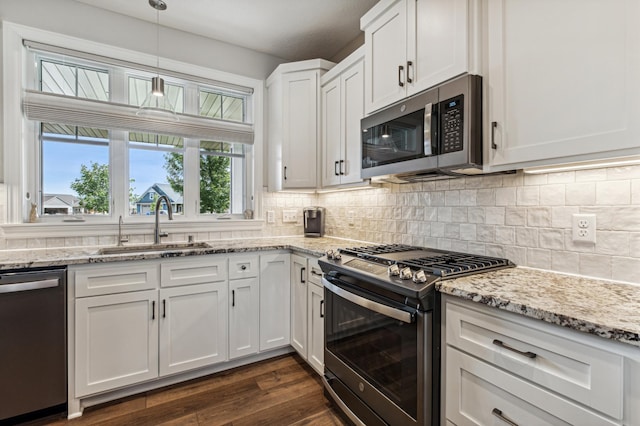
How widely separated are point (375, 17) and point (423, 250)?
1.53 metres

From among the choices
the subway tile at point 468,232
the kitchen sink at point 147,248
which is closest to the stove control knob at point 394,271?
the subway tile at point 468,232

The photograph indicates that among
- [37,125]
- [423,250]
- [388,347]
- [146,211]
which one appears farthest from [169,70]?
[388,347]

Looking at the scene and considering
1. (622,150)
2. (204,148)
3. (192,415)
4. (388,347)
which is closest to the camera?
(622,150)

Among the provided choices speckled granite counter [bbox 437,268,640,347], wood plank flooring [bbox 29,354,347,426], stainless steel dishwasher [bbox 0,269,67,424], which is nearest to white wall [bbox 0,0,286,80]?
stainless steel dishwasher [bbox 0,269,67,424]

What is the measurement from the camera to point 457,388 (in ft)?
4.01

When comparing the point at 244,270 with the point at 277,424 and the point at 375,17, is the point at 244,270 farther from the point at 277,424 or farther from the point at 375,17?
the point at 375,17

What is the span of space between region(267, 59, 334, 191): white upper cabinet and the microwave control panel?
142cm

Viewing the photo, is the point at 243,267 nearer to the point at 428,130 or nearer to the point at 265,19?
the point at 428,130

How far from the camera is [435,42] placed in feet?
5.23

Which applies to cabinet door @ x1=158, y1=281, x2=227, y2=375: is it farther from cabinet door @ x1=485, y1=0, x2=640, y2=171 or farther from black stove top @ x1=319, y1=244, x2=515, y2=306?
cabinet door @ x1=485, y1=0, x2=640, y2=171

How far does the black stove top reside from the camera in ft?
4.31

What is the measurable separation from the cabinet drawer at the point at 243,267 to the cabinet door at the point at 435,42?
163cm

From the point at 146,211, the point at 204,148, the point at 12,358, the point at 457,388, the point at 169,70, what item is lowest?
the point at 12,358

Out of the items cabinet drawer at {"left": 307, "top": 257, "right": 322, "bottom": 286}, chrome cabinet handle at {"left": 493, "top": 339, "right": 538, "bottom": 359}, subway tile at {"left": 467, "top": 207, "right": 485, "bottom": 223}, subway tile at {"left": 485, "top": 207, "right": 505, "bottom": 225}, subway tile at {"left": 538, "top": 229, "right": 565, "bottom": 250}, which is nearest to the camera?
chrome cabinet handle at {"left": 493, "top": 339, "right": 538, "bottom": 359}
